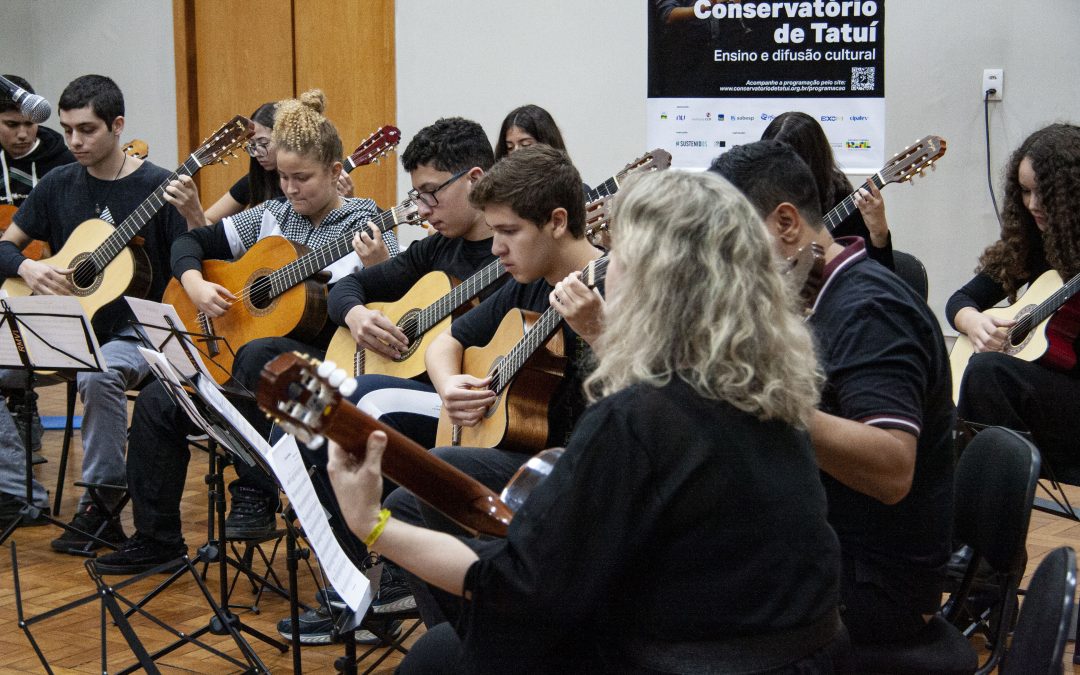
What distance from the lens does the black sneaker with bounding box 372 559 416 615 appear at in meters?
2.48

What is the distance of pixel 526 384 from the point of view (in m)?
2.69

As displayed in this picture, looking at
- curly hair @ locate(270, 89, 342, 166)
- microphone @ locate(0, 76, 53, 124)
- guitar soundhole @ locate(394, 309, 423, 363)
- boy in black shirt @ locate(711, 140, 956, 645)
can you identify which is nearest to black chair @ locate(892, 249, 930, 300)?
guitar soundhole @ locate(394, 309, 423, 363)

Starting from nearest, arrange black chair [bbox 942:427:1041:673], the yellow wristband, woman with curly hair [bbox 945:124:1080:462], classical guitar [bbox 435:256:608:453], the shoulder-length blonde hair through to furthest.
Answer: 1. the shoulder-length blonde hair
2. the yellow wristband
3. black chair [bbox 942:427:1041:673]
4. classical guitar [bbox 435:256:608:453]
5. woman with curly hair [bbox 945:124:1080:462]

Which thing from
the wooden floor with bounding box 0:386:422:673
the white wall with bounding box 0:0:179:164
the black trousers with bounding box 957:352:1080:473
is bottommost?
the wooden floor with bounding box 0:386:422:673

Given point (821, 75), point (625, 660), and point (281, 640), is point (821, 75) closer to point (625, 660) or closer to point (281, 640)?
point (281, 640)

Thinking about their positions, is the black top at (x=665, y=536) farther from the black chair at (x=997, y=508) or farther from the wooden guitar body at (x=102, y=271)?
the wooden guitar body at (x=102, y=271)

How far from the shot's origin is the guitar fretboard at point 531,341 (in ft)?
8.27

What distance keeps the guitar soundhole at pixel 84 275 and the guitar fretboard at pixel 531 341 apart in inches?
82.9

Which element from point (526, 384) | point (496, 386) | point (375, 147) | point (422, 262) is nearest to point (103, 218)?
point (375, 147)

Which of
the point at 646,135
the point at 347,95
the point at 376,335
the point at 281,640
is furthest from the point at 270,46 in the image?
the point at 281,640

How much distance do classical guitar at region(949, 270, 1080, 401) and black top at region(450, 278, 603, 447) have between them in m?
1.19

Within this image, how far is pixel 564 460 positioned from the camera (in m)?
1.40

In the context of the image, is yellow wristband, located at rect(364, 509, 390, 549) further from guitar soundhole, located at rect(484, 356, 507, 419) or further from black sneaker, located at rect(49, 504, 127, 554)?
black sneaker, located at rect(49, 504, 127, 554)

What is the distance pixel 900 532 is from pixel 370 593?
895 mm
